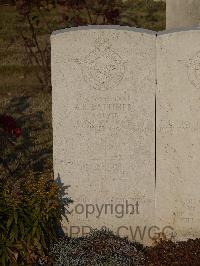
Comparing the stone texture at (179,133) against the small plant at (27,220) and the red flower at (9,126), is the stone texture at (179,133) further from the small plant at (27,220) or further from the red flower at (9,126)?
the red flower at (9,126)

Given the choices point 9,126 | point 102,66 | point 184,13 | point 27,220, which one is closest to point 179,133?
point 102,66

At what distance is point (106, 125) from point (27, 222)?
108 cm

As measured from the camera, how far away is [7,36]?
46.4ft

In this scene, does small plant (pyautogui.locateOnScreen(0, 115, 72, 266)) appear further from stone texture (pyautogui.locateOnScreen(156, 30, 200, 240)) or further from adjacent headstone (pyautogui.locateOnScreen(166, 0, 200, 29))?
adjacent headstone (pyautogui.locateOnScreen(166, 0, 200, 29))

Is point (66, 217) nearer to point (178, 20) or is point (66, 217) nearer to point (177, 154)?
point (177, 154)

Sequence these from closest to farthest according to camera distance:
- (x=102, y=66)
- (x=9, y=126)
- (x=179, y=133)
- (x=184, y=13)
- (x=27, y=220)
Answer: (x=27, y=220)
(x=102, y=66)
(x=179, y=133)
(x=9, y=126)
(x=184, y=13)

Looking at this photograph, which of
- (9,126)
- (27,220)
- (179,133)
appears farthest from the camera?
(9,126)

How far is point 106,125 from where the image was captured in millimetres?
4805

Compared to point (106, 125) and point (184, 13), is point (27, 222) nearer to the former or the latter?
point (106, 125)

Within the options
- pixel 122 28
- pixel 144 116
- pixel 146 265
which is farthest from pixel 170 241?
pixel 122 28

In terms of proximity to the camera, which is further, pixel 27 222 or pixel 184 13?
pixel 184 13

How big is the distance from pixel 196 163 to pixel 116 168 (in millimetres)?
714

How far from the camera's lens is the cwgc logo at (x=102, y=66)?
461cm

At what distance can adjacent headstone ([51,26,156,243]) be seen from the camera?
181 inches
